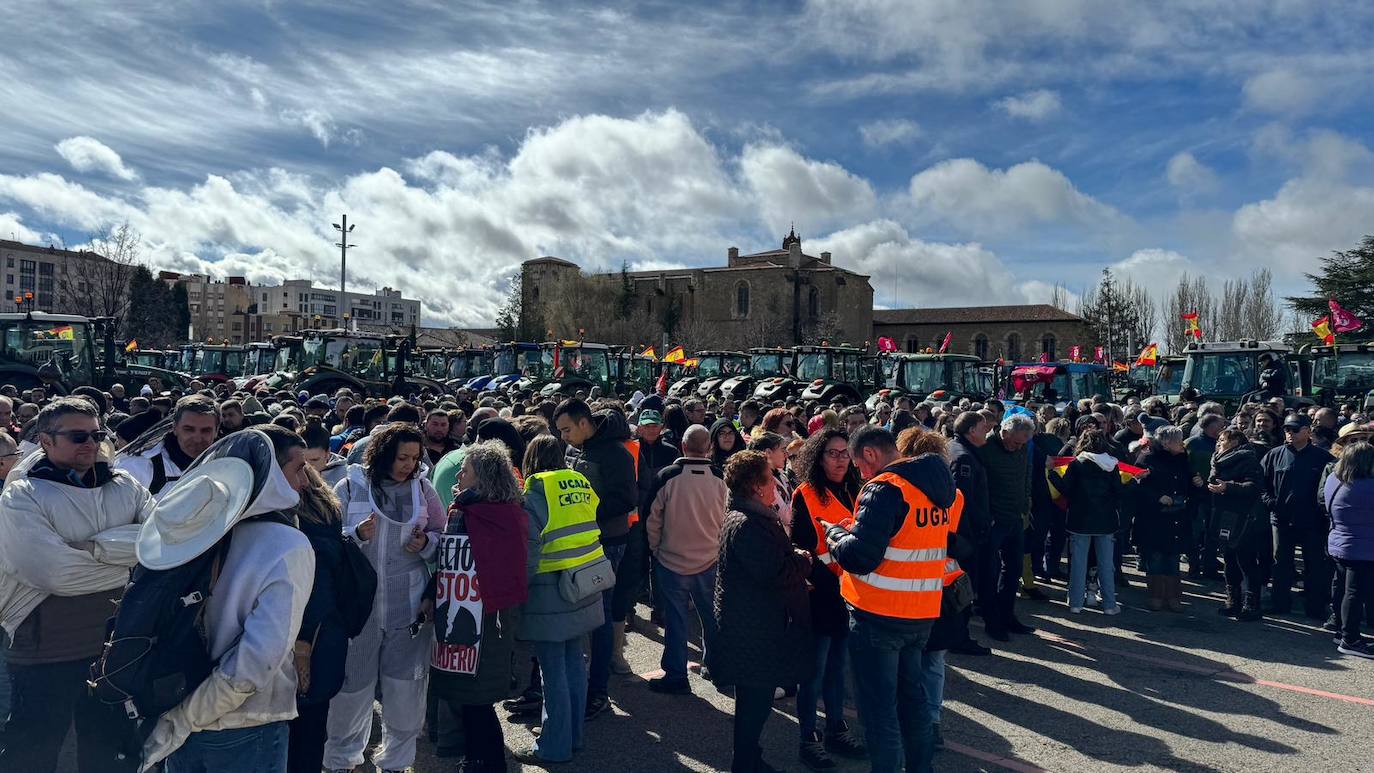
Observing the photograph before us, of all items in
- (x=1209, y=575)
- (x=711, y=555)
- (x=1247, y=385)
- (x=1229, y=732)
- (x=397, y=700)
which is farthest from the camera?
(x=1247, y=385)

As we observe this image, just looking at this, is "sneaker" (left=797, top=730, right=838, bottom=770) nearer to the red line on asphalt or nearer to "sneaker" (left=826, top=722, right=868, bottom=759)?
"sneaker" (left=826, top=722, right=868, bottom=759)

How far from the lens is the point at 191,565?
2.47m

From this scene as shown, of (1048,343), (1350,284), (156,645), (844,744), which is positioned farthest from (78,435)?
(1048,343)

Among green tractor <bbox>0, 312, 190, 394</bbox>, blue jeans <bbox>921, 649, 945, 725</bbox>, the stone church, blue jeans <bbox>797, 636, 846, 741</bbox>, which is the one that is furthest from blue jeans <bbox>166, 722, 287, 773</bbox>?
the stone church

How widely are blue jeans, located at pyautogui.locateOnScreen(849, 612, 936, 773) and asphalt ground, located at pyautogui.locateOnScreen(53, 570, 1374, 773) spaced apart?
68 centimetres

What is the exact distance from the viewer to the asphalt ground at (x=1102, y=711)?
4672 millimetres

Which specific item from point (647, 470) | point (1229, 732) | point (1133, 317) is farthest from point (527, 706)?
point (1133, 317)

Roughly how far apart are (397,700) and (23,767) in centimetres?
142

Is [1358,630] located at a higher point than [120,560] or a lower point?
lower

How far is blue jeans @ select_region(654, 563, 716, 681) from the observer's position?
541cm

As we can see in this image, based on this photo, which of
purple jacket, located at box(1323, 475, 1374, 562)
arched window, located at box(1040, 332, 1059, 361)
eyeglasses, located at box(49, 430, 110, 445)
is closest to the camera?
eyeglasses, located at box(49, 430, 110, 445)

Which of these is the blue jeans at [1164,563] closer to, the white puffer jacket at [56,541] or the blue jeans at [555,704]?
the blue jeans at [555,704]

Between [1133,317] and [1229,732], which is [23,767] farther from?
[1133,317]

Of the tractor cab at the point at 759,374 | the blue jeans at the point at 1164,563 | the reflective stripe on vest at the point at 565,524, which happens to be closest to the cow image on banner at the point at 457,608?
the reflective stripe on vest at the point at 565,524
